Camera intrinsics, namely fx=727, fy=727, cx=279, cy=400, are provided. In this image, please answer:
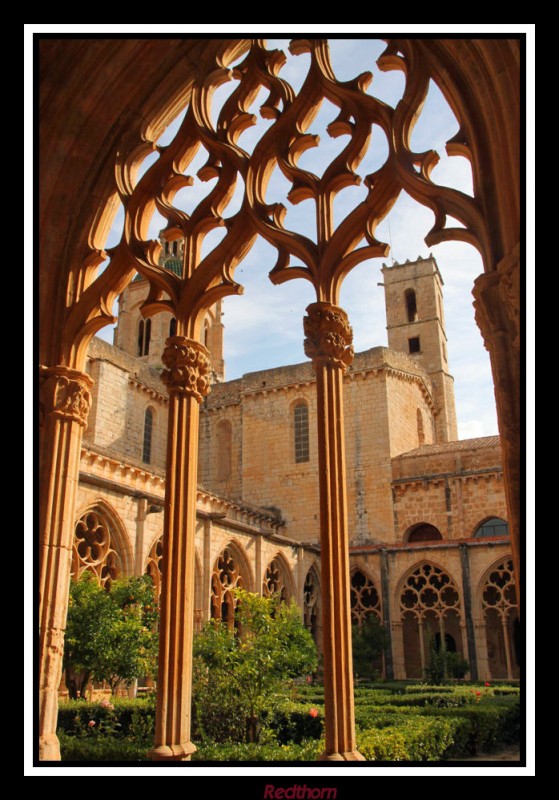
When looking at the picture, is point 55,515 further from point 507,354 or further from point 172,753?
point 507,354

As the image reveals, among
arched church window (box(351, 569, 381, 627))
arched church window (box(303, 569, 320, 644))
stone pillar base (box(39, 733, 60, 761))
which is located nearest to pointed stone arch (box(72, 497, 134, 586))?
arched church window (box(303, 569, 320, 644))

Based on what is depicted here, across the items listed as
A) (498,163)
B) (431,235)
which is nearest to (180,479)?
(431,235)

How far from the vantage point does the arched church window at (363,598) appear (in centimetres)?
1927

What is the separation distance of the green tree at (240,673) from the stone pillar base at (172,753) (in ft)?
10.5

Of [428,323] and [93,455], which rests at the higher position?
[428,323]

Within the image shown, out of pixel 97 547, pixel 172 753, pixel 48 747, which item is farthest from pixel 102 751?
pixel 97 547

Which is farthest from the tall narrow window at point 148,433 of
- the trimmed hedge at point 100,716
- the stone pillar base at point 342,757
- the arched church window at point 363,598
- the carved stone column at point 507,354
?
the carved stone column at point 507,354

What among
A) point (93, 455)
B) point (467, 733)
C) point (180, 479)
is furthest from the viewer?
point (93, 455)

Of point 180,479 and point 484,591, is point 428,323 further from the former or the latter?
point 180,479

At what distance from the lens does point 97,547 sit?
12508 mm

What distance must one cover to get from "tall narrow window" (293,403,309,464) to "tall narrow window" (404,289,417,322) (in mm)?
10939

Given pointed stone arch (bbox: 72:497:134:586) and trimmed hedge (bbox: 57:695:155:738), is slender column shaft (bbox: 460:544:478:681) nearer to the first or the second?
pointed stone arch (bbox: 72:497:134:586)
